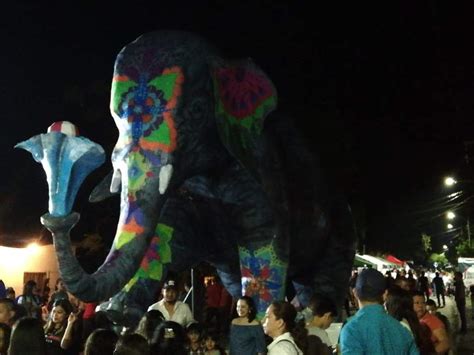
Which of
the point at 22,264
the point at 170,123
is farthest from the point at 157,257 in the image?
the point at 22,264

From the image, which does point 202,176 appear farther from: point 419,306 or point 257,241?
point 419,306

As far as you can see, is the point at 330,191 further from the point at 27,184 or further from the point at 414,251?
the point at 414,251

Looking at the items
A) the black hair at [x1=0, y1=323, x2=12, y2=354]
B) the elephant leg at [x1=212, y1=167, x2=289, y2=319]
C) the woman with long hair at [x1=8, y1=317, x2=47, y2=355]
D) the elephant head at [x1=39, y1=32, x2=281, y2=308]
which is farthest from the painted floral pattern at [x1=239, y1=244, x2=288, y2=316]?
the woman with long hair at [x1=8, y1=317, x2=47, y2=355]

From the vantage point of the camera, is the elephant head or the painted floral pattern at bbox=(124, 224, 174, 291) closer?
the elephant head

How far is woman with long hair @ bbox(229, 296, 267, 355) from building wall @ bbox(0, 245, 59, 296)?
789 cm

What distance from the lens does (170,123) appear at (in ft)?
17.3

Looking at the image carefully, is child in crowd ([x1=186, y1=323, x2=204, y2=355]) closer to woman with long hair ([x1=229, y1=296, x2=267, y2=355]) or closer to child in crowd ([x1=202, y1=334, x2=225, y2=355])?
child in crowd ([x1=202, y1=334, x2=225, y2=355])

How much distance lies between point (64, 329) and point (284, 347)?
218cm

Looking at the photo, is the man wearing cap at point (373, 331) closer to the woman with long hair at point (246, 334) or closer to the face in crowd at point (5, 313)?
the woman with long hair at point (246, 334)

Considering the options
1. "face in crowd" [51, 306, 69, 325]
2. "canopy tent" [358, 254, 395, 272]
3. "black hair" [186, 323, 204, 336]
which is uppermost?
"canopy tent" [358, 254, 395, 272]

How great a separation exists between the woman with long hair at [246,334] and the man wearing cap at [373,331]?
71.8 inches

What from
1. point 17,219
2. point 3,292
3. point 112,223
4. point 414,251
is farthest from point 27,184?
point 414,251

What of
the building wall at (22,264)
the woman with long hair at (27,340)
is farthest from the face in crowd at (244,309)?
the building wall at (22,264)

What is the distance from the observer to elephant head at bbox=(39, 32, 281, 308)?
194 inches
